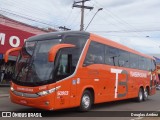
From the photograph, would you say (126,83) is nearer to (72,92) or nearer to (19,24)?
(72,92)

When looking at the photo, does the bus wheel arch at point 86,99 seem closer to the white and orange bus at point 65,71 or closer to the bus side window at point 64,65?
the white and orange bus at point 65,71

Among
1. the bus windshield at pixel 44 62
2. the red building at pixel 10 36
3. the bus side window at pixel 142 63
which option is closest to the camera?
the bus windshield at pixel 44 62

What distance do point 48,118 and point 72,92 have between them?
157 cm

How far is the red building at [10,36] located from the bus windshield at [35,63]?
13938 millimetres

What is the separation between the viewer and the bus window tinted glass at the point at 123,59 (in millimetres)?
17641

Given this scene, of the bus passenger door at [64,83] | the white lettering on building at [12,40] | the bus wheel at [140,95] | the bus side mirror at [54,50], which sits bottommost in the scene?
the bus wheel at [140,95]

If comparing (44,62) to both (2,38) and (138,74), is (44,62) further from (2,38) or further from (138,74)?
(2,38)

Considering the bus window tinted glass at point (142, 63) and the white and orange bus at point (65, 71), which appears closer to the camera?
the white and orange bus at point (65, 71)

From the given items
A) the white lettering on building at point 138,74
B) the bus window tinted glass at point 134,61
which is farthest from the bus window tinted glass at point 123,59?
the white lettering on building at point 138,74

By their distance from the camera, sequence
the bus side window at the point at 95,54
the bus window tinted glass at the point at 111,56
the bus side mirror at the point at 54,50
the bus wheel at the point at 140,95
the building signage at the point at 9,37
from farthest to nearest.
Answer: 1. the building signage at the point at 9,37
2. the bus wheel at the point at 140,95
3. the bus window tinted glass at the point at 111,56
4. the bus side window at the point at 95,54
5. the bus side mirror at the point at 54,50

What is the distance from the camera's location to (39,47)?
12672 millimetres

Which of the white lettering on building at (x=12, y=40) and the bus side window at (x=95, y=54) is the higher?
the white lettering on building at (x=12, y=40)

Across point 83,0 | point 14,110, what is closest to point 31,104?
point 14,110

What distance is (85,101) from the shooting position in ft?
44.8
